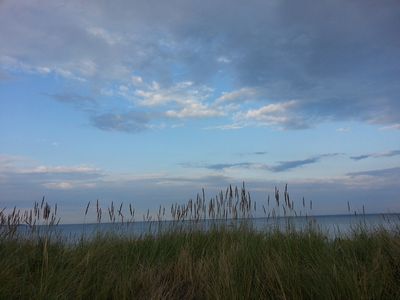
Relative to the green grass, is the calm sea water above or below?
above

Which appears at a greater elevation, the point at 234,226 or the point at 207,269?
the point at 234,226

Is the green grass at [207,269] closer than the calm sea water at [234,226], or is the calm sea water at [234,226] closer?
the green grass at [207,269]

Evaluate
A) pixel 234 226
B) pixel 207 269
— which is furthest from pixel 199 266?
pixel 234 226

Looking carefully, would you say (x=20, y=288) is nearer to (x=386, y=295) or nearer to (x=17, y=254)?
(x=17, y=254)

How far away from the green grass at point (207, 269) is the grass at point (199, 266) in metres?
0.01

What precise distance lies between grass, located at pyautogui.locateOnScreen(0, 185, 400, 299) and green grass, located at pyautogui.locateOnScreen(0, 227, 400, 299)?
0.04ft

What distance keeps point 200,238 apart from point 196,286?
237 cm

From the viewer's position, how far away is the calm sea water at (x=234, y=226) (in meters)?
7.56

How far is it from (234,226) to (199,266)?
2.68 m

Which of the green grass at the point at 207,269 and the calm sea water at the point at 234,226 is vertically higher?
the calm sea water at the point at 234,226

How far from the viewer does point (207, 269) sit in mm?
5605

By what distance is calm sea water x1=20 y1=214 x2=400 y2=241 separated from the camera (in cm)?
756

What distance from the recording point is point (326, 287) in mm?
4363

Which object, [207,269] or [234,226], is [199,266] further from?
[234,226]
